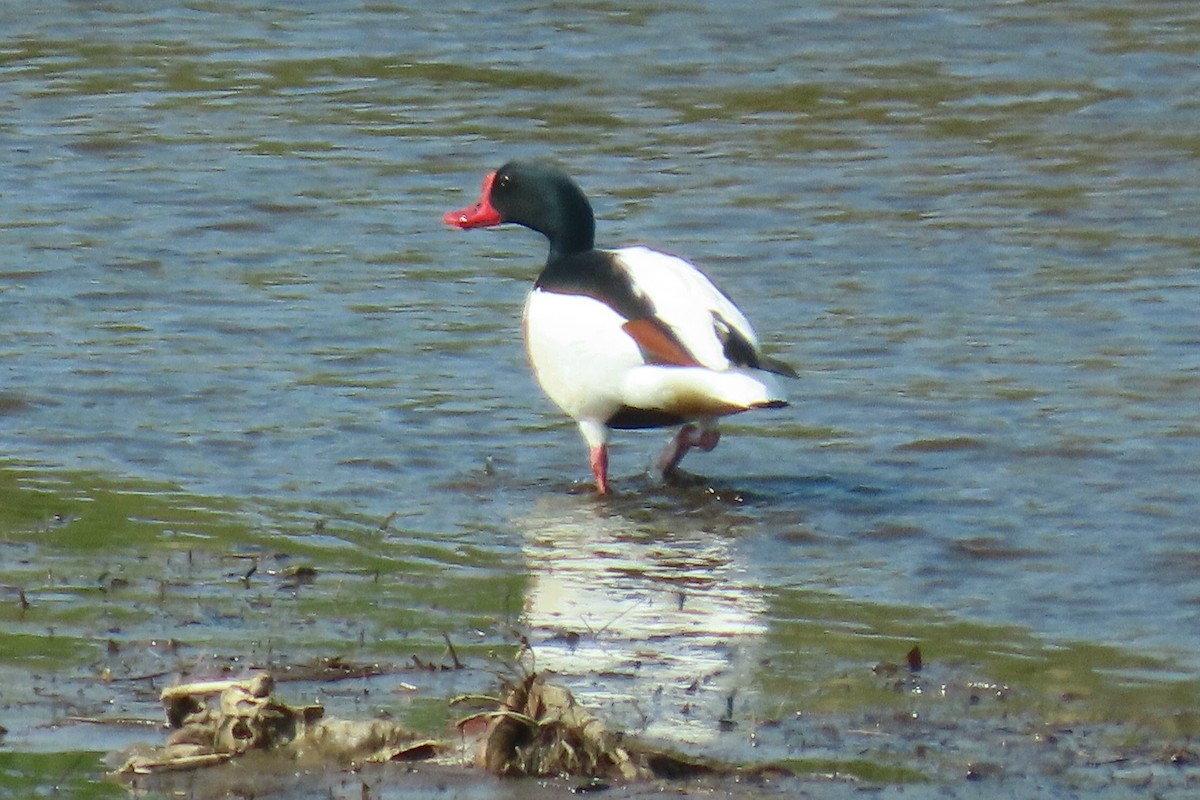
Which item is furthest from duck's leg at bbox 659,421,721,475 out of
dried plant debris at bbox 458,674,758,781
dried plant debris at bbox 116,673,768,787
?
dried plant debris at bbox 458,674,758,781

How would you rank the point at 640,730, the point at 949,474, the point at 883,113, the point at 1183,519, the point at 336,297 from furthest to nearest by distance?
the point at 883,113, the point at 336,297, the point at 949,474, the point at 1183,519, the point at 640,730

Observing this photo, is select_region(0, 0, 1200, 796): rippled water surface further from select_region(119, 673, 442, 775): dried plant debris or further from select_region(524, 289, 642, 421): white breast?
select_region(119, 673, 442, 775): dried plant debris

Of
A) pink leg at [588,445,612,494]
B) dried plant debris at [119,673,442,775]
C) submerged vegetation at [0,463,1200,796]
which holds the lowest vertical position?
pink leg at [588,445,612,494]

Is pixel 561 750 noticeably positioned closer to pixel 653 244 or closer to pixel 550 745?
pixel 550 745

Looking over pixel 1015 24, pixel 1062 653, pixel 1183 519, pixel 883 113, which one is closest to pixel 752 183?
pixel 883 113

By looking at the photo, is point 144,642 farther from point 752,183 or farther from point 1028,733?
point 752,183

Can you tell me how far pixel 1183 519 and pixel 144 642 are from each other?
3.64 meters

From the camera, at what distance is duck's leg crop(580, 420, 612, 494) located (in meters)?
9.06

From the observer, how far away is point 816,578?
7734 mm

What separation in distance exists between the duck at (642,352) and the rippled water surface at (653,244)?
11.0 inches

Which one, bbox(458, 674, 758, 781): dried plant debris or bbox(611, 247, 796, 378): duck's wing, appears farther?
bbox(611, 247, 796, 378): duck's wing

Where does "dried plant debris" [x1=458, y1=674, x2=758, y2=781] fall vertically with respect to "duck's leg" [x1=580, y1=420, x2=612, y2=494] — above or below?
above

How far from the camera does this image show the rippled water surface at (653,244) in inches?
310

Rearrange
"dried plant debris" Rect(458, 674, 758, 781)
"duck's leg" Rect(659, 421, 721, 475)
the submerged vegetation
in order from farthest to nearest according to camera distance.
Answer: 1. "duck's leg" Rect(659, 421, 721, 475)
2. the submerged vegetation
3. "dried plant debris" Rect(458, 674, 758, 781)
